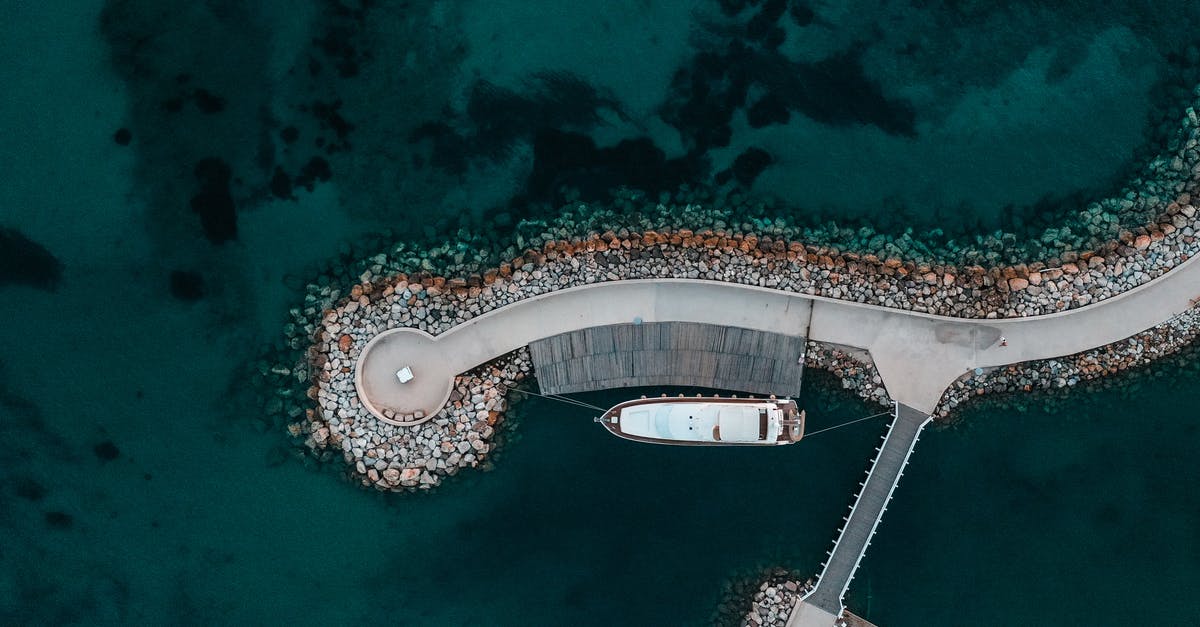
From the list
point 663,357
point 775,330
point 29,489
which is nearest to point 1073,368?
point 775,330

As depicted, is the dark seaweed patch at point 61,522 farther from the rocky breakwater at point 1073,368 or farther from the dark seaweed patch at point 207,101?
the rocky breakwater at point 1073,368

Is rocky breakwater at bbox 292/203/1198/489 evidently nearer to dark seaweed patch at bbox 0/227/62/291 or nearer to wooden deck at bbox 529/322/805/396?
wooden deck at bbox 529/322/805/396

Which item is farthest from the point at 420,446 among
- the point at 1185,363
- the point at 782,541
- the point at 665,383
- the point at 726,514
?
the point at 1185,363

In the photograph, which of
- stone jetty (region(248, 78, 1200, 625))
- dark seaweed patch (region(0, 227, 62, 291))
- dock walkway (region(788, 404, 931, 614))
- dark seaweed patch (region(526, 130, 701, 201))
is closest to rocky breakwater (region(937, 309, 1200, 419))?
stone jetty (region(248, 78, 1200, 625))

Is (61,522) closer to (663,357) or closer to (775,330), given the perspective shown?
(663,357)

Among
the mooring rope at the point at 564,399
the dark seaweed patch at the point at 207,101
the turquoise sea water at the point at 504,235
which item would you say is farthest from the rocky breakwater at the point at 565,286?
the dark seaweed patch at the point at 207,101

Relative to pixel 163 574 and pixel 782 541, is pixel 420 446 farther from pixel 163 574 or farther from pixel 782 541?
pixel 782 541
